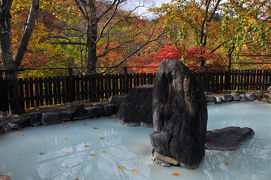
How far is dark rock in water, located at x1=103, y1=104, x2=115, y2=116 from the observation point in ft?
23.8

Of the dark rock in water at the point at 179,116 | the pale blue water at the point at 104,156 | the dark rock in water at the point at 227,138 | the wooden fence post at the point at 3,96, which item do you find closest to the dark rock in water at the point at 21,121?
the pale blue water at the point at 104,156

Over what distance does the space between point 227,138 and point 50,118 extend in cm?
471

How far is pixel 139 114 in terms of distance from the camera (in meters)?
6.25

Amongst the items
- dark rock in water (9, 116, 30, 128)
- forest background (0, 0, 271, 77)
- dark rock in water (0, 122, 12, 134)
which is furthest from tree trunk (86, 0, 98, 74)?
dark rock in water (0, 122, 12, 134)

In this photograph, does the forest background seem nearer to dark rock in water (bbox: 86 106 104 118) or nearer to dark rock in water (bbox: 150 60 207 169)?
dark rock in water (bbox: 86 106 104 118)

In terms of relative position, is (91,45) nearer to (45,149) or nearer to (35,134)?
(35,134)

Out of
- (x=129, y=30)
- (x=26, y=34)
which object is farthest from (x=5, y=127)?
(x=129, y=30)

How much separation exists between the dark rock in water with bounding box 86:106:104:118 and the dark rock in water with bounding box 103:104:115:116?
127mm

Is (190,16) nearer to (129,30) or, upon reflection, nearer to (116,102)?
(129,30)

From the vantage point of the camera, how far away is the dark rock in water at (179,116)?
3477mm

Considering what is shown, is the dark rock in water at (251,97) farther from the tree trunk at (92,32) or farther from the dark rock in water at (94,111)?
the tree trunk at (92,32)

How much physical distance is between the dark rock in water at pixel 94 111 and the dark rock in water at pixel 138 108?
2.87 feet

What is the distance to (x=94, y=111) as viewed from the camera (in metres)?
7.04

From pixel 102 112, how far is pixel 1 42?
3.63m
